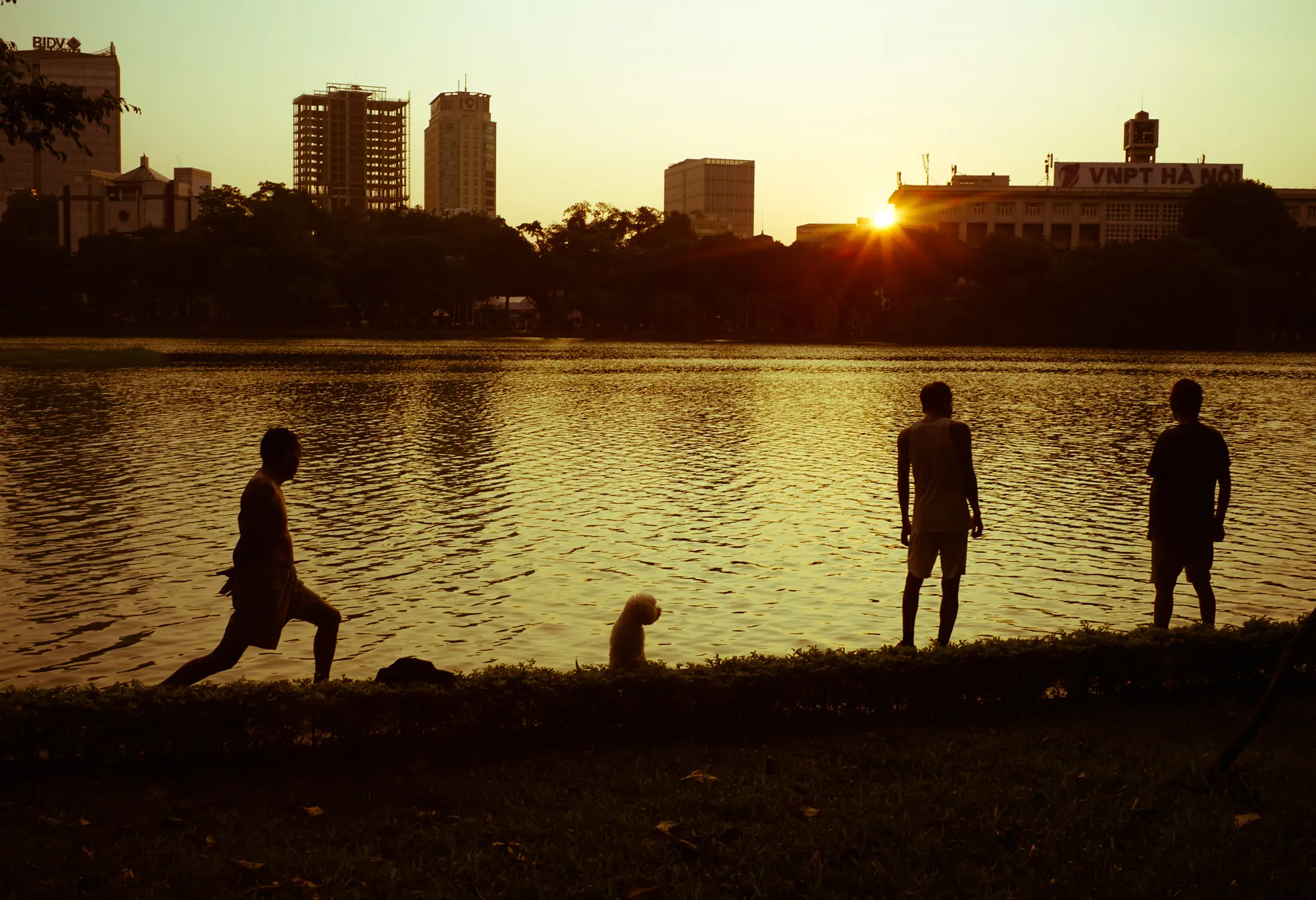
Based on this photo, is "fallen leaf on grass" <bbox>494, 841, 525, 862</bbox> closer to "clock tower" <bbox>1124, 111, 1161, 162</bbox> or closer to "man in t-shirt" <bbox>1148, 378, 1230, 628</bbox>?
"man in t-shirt" <bbox>1148, 378, 1230, 628</bbox>

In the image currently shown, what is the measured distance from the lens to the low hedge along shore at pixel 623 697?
6.84m

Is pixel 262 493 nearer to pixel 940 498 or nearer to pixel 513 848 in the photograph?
pixel 513 848

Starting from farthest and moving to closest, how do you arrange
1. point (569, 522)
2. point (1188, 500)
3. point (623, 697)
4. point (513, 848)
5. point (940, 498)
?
point (569, 522) → point (1188, 500) → point (940, 498) → point (623, 697) → point (513, 848)

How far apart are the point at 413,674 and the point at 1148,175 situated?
16679 centimetres

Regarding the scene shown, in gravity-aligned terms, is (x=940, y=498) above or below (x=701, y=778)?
above

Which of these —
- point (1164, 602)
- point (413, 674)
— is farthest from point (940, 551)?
point (413, 674)

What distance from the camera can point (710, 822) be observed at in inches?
239

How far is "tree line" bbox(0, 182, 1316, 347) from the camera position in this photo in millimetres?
100625

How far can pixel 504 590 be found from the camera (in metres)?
12.9

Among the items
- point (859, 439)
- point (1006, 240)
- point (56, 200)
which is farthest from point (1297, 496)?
point (56, 200)

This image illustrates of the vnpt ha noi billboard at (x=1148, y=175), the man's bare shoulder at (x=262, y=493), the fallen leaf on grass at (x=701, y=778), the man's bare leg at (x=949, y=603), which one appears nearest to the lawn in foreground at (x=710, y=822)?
the fallen leaf on grass at (x=701, y=778)

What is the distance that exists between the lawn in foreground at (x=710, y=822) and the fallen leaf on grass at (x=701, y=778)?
2 cm

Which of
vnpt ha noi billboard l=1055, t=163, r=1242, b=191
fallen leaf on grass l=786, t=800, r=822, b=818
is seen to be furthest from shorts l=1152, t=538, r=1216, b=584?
vnpt ha noi billboard l=1055, t=163, r=1242, b=191

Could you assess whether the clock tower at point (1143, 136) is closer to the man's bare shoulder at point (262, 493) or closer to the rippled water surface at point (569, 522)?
the rippled water surface at point (569, 522)
